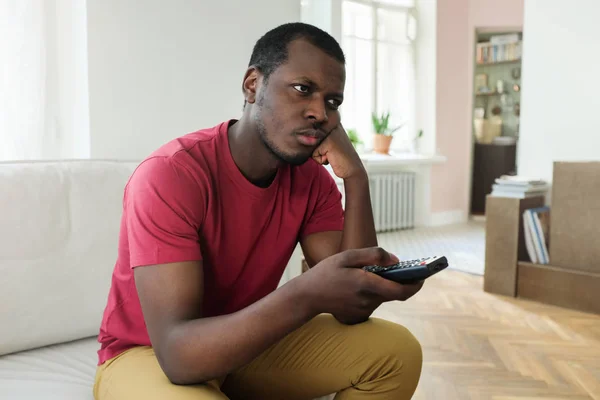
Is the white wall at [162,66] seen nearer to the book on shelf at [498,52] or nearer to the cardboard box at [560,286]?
the cardboard box at [560,286]

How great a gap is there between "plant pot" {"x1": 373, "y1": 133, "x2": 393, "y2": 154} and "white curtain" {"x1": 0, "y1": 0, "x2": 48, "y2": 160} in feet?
12.9

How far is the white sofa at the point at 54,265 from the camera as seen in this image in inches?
51.1

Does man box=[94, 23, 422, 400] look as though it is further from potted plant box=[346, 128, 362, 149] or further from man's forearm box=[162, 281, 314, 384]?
potted plant box=[346, 128, 362, 149]

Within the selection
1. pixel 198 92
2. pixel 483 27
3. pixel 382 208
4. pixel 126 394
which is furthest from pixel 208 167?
pixel 483 27

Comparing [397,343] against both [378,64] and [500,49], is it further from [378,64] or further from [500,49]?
[500,49]

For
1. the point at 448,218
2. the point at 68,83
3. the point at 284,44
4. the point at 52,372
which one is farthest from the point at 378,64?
the point at 52,372

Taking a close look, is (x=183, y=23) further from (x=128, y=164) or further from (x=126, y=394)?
(x=126, y=394)

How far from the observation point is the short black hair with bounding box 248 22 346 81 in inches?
45.4

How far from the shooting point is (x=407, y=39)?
5.93 meters

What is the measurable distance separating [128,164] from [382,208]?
4.07 metres

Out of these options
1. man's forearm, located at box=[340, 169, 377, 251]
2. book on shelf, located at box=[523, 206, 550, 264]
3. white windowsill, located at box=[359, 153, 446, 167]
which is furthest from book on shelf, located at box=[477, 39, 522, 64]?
man's forearm, located at box=[340, 169, 377, 251]

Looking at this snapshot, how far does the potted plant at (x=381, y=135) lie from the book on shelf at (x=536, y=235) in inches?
96.1

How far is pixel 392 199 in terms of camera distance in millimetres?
5516

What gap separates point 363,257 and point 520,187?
2.61 metres
